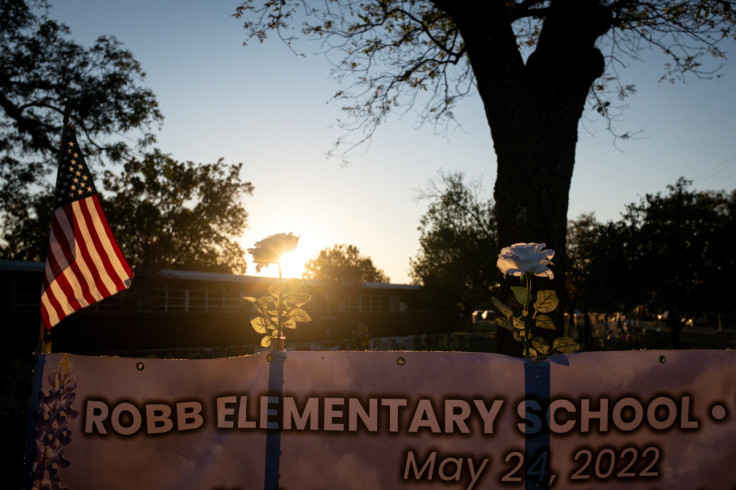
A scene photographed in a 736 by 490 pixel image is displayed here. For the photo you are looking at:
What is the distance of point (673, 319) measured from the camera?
797 inches

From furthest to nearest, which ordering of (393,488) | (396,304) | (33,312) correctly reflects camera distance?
(396,304), (33,312), (393,488)

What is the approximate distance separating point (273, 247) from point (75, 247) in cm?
133

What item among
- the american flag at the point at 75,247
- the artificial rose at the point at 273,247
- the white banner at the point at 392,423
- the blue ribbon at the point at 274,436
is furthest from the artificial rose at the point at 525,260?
the american flag at the point at 75,247

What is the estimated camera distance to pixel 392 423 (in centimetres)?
255

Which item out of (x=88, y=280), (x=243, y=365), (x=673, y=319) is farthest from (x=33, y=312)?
(x=673, y=319)

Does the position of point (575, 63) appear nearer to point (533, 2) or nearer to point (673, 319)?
point (533, 2)

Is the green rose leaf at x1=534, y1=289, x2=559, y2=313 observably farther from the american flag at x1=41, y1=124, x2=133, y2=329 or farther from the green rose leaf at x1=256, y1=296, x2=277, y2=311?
the american flag at x1=41, y1=124, x2=133, y2=329

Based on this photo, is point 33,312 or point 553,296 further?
point 33,312

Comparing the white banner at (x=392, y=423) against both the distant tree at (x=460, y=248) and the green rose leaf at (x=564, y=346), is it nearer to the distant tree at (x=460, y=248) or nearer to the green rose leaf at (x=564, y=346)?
the green rose leaf at (x=564, y=346)

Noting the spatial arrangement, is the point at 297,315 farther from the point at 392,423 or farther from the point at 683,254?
the point at 683,254

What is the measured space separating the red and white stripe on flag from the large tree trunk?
133 inches

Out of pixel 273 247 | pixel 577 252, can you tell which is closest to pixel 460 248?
pixel 577 252

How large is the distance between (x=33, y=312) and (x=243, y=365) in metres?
23.3

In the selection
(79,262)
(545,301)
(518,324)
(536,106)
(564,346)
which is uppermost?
(536,106)
